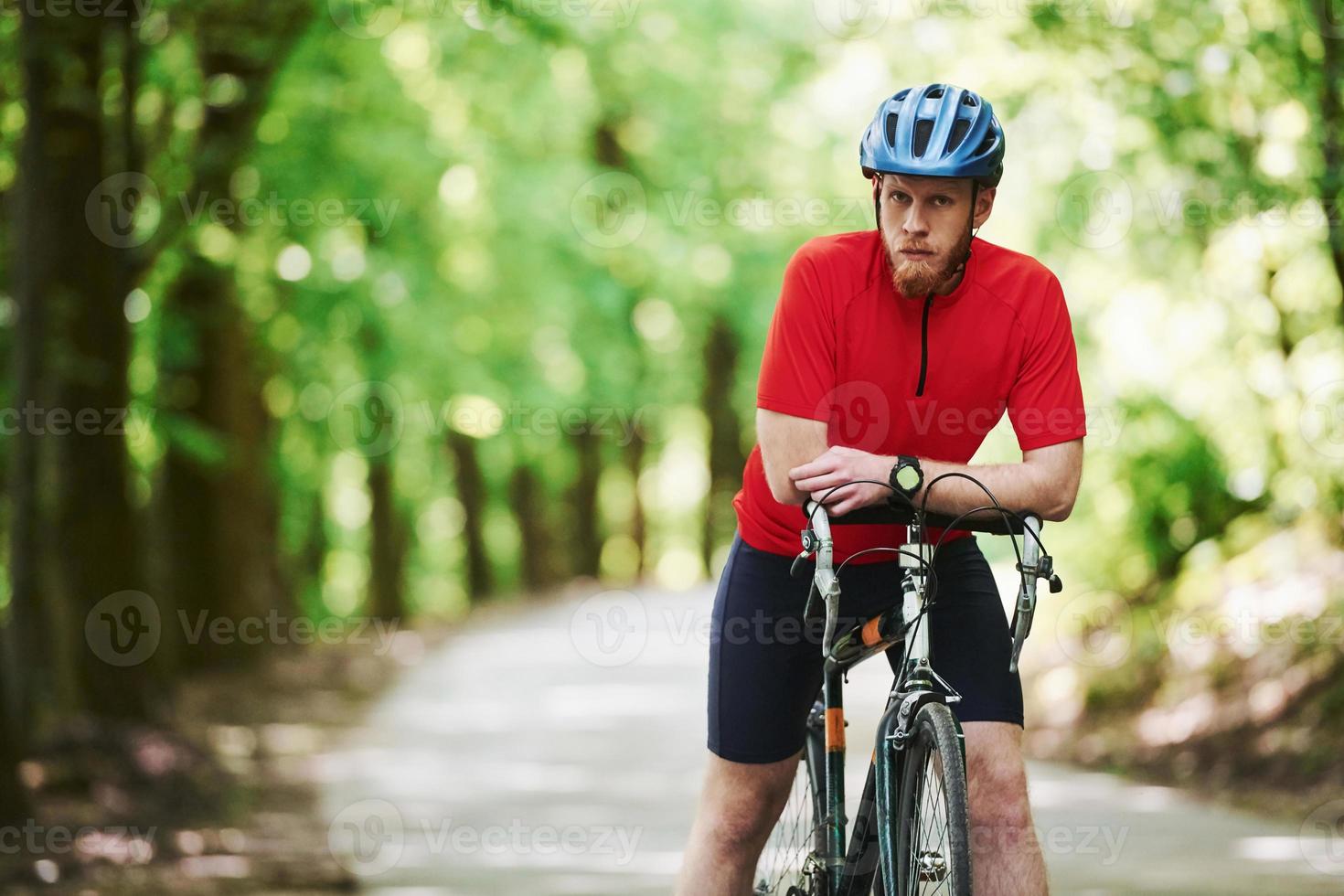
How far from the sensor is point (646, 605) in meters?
23.5

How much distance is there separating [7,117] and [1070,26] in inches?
265

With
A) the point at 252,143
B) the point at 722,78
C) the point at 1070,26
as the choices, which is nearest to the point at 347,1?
the point at 252,143

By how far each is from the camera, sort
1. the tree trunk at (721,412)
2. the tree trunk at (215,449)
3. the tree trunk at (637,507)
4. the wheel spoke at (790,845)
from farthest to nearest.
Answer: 1. the tree trunk at (637,507)
2. the tree trunk at (721,412)
3. the tree trunk at (215,449)
4. the wheel spoke at (790,845)

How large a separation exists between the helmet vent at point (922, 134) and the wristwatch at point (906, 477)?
672 mm

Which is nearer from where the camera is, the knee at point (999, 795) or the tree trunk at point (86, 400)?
the knee at point (999, 795)

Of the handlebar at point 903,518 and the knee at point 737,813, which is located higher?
the handlebar at point 903,518

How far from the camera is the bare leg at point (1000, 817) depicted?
11.4ft

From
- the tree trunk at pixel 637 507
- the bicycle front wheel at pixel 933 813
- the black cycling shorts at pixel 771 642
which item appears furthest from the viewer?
the tree trunk at pixel 637 507

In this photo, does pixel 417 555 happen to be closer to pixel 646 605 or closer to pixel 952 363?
pixel 646 605

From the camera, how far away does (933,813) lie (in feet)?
11.4

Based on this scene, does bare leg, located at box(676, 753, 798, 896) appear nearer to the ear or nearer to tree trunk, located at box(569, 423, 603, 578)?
the ear

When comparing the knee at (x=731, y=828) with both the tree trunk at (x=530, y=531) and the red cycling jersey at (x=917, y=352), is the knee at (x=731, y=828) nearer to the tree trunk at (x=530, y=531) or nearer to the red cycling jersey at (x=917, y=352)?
the red cycling jersey at (x=917, y=352)

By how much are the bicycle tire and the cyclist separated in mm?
661

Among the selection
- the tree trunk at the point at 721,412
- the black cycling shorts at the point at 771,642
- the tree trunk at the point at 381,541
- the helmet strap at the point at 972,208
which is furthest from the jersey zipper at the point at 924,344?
the tree trunk at the point at 721,412
